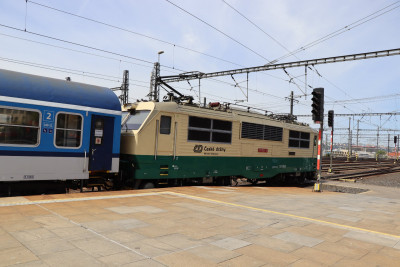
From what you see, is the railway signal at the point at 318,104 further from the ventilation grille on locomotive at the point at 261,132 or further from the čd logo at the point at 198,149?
the čd logo at the point at 198,149

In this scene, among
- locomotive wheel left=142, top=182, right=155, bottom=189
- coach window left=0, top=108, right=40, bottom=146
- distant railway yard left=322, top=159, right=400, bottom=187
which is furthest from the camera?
distant railway yard left=322, top=159, right=400, bottom=187

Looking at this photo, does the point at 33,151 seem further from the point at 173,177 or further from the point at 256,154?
the point at 256,154

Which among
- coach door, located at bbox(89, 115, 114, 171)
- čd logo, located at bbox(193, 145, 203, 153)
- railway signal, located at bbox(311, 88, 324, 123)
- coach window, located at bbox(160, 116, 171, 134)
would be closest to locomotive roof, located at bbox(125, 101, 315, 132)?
coach window, located at bbox(160, 116, 171, 134)

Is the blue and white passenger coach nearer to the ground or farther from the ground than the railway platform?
farther from the ground

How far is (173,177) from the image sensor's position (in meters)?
11.3

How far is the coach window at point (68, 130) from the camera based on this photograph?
28.1 feet

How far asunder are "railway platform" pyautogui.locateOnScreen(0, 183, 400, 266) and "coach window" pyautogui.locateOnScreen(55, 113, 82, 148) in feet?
5.03

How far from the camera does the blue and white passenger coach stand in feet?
25.3

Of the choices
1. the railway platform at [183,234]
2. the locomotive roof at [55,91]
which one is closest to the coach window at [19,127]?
the locomotive roof at [55,91]

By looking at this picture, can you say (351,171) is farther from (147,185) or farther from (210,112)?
(147,185)

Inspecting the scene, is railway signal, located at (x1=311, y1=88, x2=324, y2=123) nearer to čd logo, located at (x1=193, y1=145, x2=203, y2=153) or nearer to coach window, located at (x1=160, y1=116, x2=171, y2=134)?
čd logo, located at (x1=193, y1=145, x2=203, y2=153)

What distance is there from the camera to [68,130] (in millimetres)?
8773

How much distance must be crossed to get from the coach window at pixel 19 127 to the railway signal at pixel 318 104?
10.9 m

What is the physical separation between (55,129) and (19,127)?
0.89 metres
